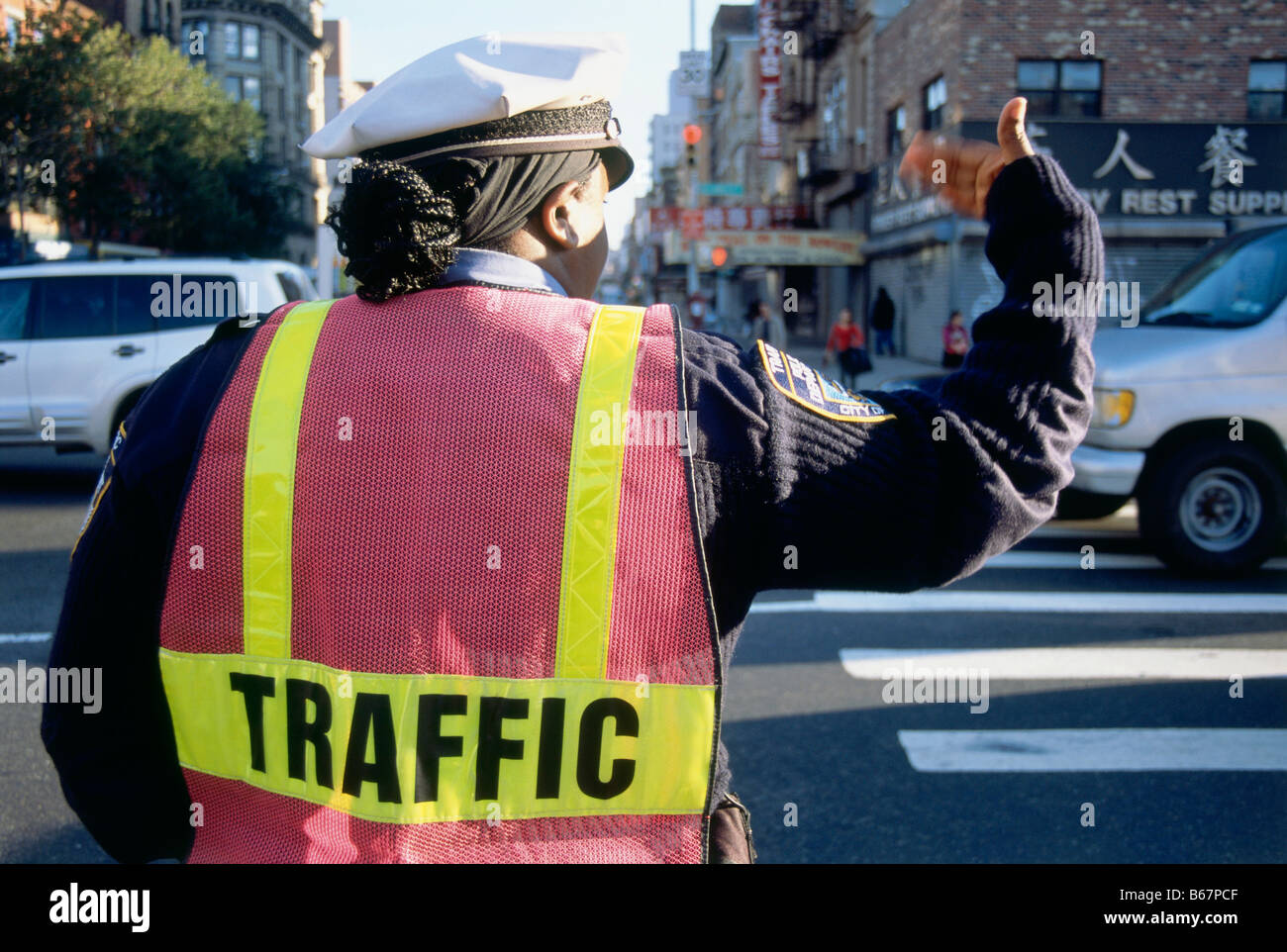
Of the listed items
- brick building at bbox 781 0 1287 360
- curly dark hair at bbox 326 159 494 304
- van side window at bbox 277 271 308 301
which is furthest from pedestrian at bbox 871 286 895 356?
curly dark hair at bbox 326 159 494 304

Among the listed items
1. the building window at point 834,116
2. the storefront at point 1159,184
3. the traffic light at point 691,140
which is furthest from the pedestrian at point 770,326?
the building window at point 834,116

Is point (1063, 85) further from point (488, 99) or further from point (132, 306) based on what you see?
point (488, 99)

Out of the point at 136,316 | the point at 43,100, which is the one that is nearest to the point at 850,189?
the point at 43,100

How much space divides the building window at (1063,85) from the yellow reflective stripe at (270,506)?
23.6 metres

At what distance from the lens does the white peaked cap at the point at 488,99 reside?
1.39 m

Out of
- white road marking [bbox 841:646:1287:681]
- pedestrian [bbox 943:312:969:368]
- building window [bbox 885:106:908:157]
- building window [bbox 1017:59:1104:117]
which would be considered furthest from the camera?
building window [bbox 885:106:908:157]

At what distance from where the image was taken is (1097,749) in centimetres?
471

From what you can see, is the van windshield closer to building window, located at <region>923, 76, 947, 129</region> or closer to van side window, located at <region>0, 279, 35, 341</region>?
van side window, located at <region>0, 279, 35, 341</region>

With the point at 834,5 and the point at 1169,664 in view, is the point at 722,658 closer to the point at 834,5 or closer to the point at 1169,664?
the point at 1169,664

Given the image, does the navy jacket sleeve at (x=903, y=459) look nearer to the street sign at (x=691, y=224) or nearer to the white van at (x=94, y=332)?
the white van at (x=94, y=332)

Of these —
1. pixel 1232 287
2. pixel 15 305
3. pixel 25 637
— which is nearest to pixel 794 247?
pixel 15 305

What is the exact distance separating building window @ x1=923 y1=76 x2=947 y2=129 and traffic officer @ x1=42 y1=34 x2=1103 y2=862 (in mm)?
23862

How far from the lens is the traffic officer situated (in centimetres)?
130

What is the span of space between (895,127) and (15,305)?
21681 millimetres
